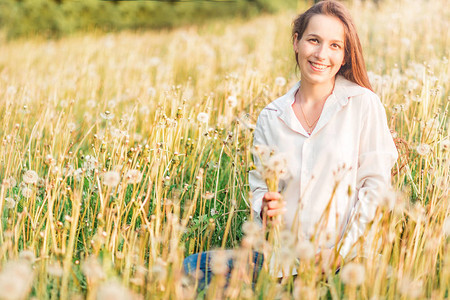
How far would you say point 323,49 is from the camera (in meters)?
2.22

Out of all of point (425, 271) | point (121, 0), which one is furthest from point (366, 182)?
point (121, 0)

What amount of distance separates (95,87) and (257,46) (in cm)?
272

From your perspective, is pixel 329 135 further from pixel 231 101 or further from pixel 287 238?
pixel 231 101

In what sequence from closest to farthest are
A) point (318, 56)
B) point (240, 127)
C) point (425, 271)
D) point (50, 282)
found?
point (425, 271) < point (50, 282) < point (318, 56) < point (240, 127)

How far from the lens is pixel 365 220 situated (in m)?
2.02

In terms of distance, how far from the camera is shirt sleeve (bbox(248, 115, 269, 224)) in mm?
2221

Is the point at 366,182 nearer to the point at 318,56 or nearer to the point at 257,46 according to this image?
the point at 318,56

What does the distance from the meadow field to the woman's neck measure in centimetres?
27

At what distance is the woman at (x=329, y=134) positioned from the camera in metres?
2.09

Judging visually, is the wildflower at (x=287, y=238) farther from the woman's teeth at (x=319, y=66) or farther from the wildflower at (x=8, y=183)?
the wildflower at (x=8, y=183)

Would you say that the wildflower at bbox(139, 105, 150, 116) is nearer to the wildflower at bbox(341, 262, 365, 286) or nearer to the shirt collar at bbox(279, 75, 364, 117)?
the shirt collar at bbox(279, 75, 364, 117)

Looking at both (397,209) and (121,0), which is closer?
(397,209)

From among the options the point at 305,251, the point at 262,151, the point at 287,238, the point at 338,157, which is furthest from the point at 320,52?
the point at 305,251

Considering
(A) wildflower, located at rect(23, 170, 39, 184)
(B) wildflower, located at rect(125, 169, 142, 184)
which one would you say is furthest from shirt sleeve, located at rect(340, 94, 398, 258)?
(A) wildflower, located at rect(23, 170, 39, 184)
